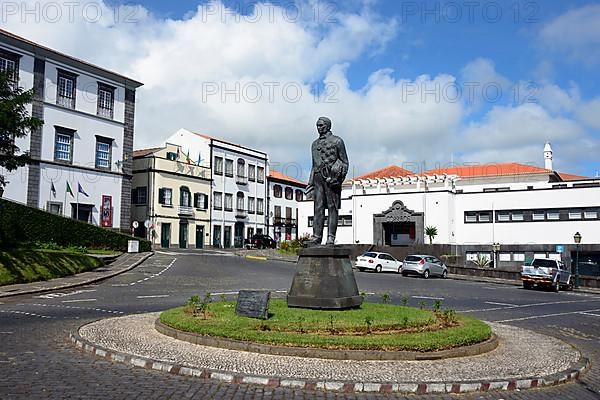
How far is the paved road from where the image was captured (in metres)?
6.92

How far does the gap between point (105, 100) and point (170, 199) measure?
11.7 m

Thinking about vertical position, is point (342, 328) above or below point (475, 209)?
below

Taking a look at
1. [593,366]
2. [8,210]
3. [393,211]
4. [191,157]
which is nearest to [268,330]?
[593,366]

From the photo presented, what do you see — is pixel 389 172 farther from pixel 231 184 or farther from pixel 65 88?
pixel 65 88

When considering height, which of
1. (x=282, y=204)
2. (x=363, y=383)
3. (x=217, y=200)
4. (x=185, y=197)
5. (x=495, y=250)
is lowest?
(x=363, y=383)

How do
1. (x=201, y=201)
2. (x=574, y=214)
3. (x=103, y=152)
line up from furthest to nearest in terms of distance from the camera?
(x=201, y=201)
(x=103, y=152)
(x=574, y=214)

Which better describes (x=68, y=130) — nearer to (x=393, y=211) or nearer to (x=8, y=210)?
(x=8, y=210)

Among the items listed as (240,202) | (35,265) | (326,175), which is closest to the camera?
(326,175)

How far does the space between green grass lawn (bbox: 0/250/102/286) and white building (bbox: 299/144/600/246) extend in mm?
27587

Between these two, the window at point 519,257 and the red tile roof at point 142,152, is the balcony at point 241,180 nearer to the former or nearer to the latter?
the red tile roof at point 142,152

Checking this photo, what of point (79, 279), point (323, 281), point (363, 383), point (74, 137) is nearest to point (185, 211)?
point (74, 137)

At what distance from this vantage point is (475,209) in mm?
44375

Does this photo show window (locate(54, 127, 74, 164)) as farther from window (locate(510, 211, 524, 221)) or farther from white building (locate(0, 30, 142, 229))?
window (locate(510, 211, 524, 221))

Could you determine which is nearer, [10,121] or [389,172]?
[10,121]
